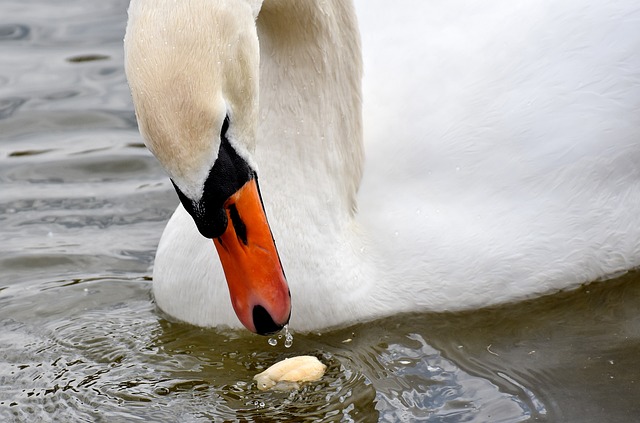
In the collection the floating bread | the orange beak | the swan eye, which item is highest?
the swan eye

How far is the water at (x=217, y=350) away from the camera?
16.7 feet

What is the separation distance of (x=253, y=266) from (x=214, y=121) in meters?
0.67

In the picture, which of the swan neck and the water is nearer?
the water

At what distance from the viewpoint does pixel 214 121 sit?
4484 millimetres

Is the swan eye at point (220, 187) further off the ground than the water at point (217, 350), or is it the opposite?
the swan eye at point (220, 187)

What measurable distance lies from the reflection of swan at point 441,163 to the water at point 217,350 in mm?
128

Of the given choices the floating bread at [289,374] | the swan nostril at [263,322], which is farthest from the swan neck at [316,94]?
the swan nostril at [263,322]

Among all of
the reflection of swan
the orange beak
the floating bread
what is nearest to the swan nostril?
the orange beak

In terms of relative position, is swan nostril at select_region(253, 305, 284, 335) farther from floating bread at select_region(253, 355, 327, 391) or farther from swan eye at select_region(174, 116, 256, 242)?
swan eye at select_region(174, 116, 256, 242)

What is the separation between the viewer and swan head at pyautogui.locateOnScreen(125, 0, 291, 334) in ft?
14.4

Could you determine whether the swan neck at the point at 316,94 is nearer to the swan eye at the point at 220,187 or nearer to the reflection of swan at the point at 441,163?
the reflection of swan at the point at 441,163

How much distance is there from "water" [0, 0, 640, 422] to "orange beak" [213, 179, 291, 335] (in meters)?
0.35

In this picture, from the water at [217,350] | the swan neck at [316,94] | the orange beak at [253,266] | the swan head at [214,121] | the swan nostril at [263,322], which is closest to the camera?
the swan head at [214,121]

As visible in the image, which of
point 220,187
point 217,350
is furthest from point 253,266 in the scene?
point 217,350
